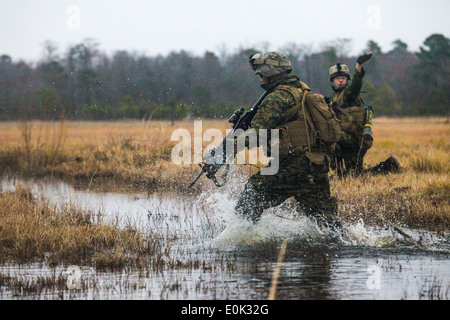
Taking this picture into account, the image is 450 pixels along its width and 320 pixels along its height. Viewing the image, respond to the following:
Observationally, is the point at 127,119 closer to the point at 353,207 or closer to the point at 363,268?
the point at 353,207

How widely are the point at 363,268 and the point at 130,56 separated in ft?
29.6

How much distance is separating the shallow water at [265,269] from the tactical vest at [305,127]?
87 centimetres

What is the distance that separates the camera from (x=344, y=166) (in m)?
10.1

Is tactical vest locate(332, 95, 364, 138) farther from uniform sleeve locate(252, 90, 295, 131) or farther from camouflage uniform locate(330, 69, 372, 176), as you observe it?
uniform sleeve locate(252, 90, 295, 131)

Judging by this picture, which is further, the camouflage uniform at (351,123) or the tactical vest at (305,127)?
the camouflage uniform at (351,123)

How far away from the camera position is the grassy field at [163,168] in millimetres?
7629

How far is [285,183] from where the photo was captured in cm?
596

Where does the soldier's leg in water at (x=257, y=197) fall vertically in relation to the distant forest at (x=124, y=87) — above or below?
below

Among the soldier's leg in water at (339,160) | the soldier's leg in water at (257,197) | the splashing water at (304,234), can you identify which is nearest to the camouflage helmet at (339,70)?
the soldier's leg in water at (339,160)

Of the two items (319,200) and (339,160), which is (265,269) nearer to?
(319,200)

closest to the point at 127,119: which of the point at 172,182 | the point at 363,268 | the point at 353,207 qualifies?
the point at 172,182

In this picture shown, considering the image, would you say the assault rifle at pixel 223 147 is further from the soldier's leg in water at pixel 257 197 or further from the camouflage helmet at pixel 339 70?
the camouflage helmet at pixel 339 70

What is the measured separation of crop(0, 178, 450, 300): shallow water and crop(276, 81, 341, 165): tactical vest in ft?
2.85

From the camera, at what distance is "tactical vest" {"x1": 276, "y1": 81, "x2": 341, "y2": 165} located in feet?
19.3
